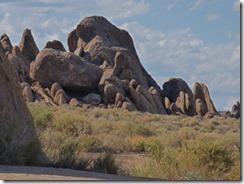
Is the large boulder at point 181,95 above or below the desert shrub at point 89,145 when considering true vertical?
above

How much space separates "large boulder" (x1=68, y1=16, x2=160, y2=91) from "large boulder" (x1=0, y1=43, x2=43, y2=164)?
5224 centimetres

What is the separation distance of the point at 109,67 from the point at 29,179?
57728mm

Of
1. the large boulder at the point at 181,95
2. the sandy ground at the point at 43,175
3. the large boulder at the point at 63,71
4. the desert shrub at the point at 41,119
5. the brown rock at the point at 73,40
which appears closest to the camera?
the sandy ground at the point at 43,175

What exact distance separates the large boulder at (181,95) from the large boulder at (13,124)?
49.8 metres

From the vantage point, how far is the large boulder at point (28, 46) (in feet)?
241

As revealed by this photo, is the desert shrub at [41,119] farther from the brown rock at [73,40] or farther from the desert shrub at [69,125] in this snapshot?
the brown rock at [73,40]

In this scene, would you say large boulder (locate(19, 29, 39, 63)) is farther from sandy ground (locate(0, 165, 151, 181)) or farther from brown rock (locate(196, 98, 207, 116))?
sandy ground (locate(0, 165, 151, 181))

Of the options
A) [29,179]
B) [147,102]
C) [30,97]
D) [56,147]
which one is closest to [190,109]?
[147,102]

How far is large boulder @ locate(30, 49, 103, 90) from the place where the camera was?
201ft

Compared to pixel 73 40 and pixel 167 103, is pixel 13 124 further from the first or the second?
pixel 73 40

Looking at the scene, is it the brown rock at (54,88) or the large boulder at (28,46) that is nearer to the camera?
the brown rock at (54,88)

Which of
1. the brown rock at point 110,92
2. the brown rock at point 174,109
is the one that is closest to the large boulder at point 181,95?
the brown rock at point 174,109

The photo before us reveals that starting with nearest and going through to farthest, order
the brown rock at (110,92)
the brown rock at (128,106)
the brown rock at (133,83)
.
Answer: the brown rock at (128,106) → the brown rock at (110,92) → the brown rock at (133,83)

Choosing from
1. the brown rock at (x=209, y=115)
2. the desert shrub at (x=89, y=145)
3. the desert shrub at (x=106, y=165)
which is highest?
the brown rock at (x=209, y=115)
